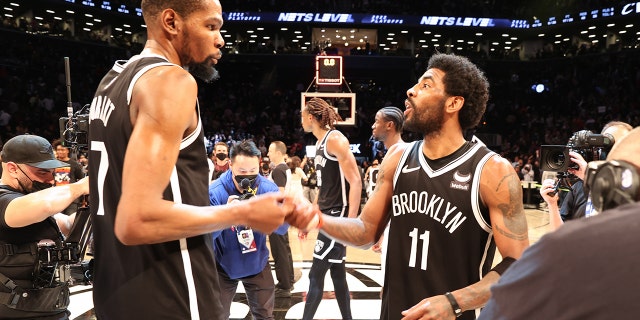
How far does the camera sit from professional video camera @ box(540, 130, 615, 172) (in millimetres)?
3531

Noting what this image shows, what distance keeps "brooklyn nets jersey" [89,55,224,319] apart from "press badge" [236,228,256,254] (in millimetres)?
2184

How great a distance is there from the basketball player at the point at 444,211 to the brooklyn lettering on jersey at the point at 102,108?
1.03 metres

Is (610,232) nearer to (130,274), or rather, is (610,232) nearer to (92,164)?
(130,274)

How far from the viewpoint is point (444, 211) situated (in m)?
2.25

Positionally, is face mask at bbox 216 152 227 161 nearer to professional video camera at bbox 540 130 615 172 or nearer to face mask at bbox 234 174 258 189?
face mask at bbox 234 174 258 189

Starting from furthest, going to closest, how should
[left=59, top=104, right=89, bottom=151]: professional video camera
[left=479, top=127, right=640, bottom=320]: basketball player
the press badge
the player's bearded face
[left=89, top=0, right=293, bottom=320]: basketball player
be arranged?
the press badge < [left=59, top=104, right=89, bottom=151]: professional video camera < the player's bearded face < [left=89, top=0, right=293, bottom=320]: basketball player < [left=479, top=127, right=640, bottom=320]: basketball player

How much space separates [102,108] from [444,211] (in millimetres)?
1415

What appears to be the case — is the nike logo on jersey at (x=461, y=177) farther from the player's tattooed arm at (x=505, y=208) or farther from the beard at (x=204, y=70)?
the beard at (x=204, y=70)

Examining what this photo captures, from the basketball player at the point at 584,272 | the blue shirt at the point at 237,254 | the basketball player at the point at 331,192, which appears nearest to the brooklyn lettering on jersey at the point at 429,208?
the basketball player at the point at 584,272

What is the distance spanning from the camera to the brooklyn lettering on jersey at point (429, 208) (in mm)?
2244

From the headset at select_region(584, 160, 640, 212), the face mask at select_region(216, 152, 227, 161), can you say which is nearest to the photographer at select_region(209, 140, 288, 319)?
the face mask at select_region(216, 152, 227, 161)

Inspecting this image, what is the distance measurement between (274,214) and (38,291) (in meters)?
2.09

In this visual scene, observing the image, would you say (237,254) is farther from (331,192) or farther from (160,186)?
(160,186)

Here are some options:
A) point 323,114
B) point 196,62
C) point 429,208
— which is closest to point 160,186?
point 196,62
